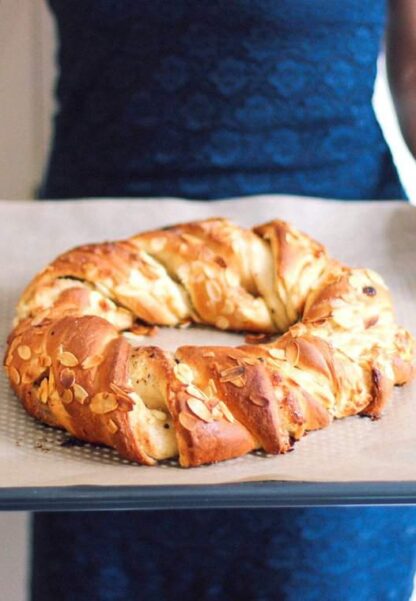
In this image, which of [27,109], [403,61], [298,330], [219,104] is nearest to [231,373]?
[298,330]

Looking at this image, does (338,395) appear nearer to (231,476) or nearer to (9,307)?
(231,476)

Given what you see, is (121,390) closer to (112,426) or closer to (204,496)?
(112,426)

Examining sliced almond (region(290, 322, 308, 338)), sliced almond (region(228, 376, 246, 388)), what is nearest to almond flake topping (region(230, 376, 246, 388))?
sliced almond (region(228, 376, 246, 388))

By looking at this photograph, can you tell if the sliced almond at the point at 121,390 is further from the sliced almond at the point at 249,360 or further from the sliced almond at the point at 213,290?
the sliced almond at the point at 213,290

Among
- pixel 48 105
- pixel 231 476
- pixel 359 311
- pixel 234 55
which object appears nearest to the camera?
pixel 231 476

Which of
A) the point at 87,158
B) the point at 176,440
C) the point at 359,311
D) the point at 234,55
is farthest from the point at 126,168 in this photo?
→ the point at 176,440

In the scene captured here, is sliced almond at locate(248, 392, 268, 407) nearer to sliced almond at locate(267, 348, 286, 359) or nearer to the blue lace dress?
sliced almond at locate(267, 348, 286, 359)

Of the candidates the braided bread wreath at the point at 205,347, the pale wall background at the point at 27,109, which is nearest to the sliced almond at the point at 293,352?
the braided bread wreath at the point at 205,347
